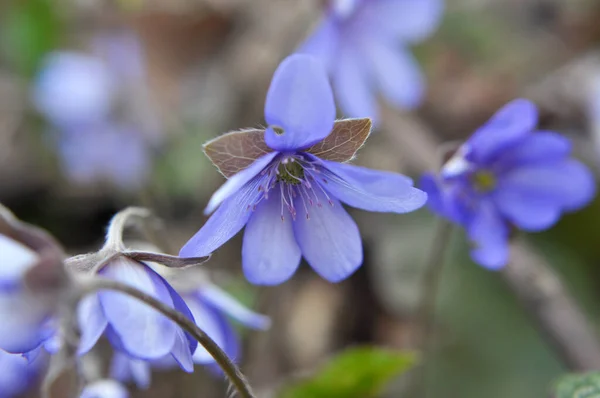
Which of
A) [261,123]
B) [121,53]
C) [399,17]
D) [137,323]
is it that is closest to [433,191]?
[137,323]

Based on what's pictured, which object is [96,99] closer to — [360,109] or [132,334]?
[360,109]

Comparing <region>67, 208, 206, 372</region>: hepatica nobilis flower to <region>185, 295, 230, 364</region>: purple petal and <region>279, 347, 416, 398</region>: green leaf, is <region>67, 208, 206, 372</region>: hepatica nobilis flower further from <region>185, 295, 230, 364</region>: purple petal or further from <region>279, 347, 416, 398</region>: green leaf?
<region>279, 347, 416, 398</region>: green leaf

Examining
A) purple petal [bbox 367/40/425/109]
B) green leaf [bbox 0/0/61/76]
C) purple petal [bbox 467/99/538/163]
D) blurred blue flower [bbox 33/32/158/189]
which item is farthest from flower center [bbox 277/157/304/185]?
green leaf [bbox 0/0/61/76]

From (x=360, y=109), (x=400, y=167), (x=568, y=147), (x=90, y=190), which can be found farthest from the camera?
(x=90, y=190)

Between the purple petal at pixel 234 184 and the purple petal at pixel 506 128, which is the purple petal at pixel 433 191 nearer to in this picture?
the purple petal at pixel 506 128

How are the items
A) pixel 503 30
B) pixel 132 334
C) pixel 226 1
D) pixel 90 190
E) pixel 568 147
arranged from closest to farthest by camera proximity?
pixel 132 334, pixel 568 147, pixel 90 190, pixel 503 30, pixel 226 1

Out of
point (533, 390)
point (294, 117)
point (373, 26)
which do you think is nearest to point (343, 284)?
point (533, 390)
